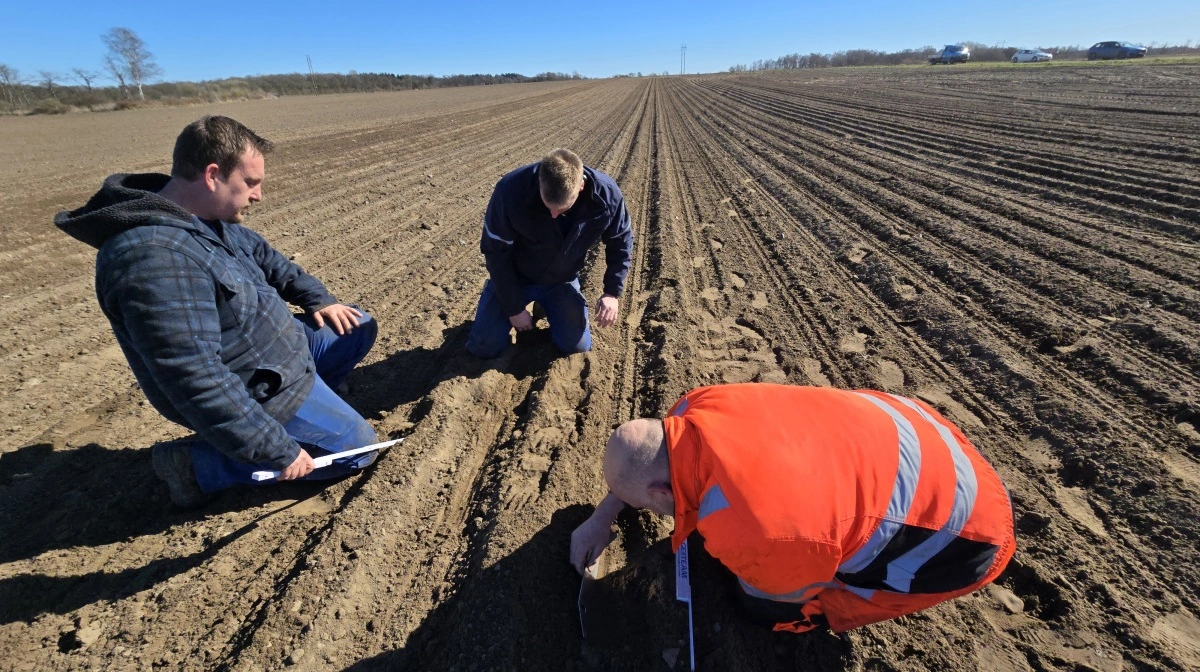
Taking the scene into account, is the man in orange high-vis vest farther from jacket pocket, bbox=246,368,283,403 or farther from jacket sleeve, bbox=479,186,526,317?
jacket sleeve, bbox=479,186,526,317

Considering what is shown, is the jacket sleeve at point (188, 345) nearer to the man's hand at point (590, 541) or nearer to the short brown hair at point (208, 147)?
the short brown hair at point (208, 147)

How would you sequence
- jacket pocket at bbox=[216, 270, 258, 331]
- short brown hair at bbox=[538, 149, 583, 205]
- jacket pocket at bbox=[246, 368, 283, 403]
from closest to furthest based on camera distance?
jacket pocket at bbox=[216, 270, 258, 331] < jacket pocket at bbox=[246, 368, 283, 403] < short brown hair at bbox=[538, 149, 583, 205]

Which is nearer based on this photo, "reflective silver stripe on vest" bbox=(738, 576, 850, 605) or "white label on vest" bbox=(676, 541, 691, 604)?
"reflective silver stripe on vest" bbox=(738, 576, 850, 605)

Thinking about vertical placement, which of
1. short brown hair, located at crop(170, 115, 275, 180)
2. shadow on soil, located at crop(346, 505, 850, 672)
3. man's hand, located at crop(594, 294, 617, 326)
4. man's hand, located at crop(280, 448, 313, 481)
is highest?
short brown hair, located at crop(170, 115, 275, 180)

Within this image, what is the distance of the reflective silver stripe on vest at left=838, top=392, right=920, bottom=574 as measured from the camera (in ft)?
4.78

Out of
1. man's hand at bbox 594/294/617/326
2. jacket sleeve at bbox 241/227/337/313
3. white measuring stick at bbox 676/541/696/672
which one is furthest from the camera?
man's hand at bbox 594/294/617/326

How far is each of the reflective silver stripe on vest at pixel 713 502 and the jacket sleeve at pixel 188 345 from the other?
1.80m

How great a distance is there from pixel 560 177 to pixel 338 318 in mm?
1624

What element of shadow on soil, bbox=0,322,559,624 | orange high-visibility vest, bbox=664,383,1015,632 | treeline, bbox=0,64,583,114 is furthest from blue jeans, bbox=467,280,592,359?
treeline, bbox=0,64,583,114

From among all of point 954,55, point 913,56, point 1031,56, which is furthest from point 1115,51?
point 913,56

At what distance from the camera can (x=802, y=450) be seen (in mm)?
1437

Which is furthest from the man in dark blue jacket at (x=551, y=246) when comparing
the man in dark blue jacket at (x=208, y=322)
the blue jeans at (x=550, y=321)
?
the man in dark blue jacket at (x=208, y=322)

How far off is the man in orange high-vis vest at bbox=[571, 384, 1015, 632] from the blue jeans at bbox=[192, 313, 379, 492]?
1743 millimetres

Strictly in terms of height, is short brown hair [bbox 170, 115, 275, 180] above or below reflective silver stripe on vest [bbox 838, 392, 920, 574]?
above
